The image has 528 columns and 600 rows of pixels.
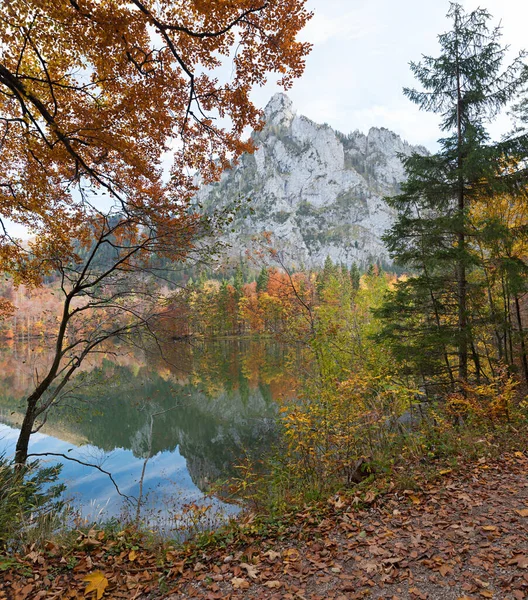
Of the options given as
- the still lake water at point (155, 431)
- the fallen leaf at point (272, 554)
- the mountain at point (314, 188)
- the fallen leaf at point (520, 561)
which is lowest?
the still lake water at point (155, 431)

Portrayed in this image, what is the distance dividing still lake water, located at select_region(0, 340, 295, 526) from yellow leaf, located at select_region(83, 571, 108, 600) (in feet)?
5.60

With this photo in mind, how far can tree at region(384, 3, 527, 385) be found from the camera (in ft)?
24.6

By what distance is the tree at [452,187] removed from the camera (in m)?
7.50

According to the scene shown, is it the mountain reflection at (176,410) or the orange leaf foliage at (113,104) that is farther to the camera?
the mountain reflection at (176,410)

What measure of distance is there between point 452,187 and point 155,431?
13.8 metres

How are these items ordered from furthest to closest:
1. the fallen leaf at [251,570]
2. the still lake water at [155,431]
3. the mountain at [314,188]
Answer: the mountain at [314,188], the still lake water at [155,431], the fallen leaf at [251,570]

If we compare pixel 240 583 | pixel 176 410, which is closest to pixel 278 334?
pixel 240 583

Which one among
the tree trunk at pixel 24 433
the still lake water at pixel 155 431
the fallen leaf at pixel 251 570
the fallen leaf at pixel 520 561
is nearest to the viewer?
the fallen leaf at pixel 520 561

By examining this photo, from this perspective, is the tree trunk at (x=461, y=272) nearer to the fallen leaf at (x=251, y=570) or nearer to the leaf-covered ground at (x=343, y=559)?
the leaf-covered ground at (x=343, y=559)

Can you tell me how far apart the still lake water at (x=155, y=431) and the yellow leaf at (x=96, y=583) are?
67.2 inches

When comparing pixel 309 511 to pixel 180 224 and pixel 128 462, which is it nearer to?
pixel 180 224

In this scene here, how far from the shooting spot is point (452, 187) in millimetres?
8078

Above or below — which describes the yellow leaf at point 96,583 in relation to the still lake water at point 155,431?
above

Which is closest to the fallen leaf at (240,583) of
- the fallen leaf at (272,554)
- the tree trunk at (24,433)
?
the fallen leaf at (272,554)
